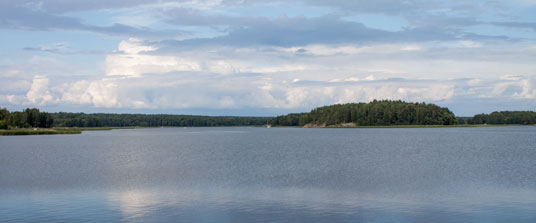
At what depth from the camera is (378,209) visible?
851 inches

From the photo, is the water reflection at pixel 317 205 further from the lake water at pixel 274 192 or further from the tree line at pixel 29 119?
the tree line at pixel 29 119

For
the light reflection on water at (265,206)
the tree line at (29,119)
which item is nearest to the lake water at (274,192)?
the light reflection on water at (265,206)

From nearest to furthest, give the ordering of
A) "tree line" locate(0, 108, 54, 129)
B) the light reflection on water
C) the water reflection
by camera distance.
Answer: the light reflection on water → the water reflection → "tree line" locate(0, 108, 54, 129)

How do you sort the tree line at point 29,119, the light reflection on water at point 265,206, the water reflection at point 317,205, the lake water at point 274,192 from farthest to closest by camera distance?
the tree line at point 29,119, the lake water at point 274,192, the water reflection at point 317,205, the light reflection on water at point 265,206

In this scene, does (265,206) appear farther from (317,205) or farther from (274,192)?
(274,192)

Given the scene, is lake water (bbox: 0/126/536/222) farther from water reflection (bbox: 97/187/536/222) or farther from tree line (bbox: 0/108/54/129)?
tree line (bbox: 0/108/54/129)

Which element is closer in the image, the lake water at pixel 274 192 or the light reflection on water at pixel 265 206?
the light reflection on water at pixel 265 206

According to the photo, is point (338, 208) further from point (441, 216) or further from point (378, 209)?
point (441, 216)

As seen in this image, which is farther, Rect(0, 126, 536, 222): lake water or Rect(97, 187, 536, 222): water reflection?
Rect(0, 126, 536, 222): lake water

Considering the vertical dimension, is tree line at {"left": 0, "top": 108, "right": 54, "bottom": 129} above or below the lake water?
above

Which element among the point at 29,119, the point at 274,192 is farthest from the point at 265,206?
the point at 29,119

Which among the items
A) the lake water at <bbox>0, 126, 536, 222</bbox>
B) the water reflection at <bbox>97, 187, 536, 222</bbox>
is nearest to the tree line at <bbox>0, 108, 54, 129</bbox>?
the lake water at <bbox>0, 126, 536, 222</bbox>

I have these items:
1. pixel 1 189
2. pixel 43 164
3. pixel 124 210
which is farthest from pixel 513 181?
pixel 43 164

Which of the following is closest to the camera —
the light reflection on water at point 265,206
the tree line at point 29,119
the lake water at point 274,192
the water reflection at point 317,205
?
the light reflection on water at point 265,206
